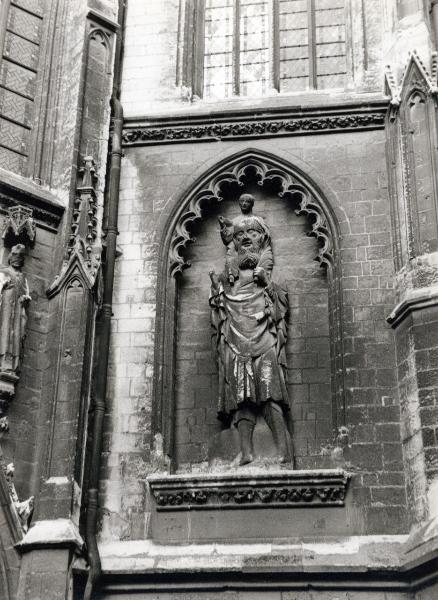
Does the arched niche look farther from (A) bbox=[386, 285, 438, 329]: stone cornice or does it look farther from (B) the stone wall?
(A) bbox=[386, 285, 438, 329]: stone cornice

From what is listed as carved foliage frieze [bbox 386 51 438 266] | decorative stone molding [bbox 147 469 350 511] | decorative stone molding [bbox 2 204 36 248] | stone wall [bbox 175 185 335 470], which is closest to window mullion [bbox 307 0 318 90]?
carved foliage frieze [bbox 386 51 438 266]

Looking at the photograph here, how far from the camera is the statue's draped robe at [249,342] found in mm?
11602

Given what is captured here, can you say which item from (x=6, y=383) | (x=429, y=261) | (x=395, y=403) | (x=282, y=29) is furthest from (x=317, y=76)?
(x=6, y=383)

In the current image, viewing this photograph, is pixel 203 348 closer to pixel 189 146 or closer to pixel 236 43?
pixel 189 146

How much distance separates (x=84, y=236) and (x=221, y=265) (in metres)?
1.86

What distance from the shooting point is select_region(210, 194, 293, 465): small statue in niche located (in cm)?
1158

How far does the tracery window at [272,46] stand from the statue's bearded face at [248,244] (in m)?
2.39

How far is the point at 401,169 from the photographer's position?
1238cm

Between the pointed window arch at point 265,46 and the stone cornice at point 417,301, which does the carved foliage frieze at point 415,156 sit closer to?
the stone cornice at point 417,301

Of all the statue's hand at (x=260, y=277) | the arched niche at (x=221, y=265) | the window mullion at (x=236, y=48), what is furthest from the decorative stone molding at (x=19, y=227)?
the window mullion at (x=236, y=48)

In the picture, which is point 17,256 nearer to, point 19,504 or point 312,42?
point 19,504

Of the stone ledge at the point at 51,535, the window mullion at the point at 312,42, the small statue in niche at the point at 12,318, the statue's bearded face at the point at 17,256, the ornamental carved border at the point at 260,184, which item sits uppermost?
the window mullion at the point at 312,42

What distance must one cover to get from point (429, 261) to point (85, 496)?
4.39 m

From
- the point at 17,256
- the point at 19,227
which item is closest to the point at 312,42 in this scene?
the point at 19,227
